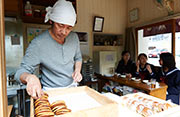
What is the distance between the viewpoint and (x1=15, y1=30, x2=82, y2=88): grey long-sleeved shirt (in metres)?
0.93

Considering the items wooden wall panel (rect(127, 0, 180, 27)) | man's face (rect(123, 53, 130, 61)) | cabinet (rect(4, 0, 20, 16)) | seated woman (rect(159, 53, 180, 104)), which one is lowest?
seated woman (rect(159, 53, 180, 104))

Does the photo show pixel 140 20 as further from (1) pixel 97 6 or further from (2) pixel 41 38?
(2) pixel 41 38

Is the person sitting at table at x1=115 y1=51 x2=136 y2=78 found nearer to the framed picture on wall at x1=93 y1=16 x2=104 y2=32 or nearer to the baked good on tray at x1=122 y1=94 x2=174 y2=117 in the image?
the framed picture on wall at x1=93 y1=16 x2=104 y2=32

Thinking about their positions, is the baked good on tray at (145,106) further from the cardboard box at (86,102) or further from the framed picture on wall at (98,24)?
the framed picture on wall at (98,24)

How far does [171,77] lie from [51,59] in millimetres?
2043

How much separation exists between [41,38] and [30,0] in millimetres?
2173

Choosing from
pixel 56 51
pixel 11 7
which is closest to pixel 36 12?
pixel 11 7

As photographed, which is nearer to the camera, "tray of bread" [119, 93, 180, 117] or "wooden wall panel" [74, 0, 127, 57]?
"tray of bread" [119, 93, 180, 117]

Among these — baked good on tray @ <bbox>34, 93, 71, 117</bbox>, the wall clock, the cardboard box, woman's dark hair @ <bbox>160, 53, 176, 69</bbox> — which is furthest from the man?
the wall clock

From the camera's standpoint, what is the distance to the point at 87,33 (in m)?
3.53

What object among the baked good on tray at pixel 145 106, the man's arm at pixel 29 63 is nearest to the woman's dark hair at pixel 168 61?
the baked good on tray at pixel 145 106

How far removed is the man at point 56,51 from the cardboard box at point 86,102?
20 cm

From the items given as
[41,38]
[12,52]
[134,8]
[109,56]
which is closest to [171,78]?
[109,56]

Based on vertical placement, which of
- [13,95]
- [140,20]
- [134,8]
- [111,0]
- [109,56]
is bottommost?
[13,95]
